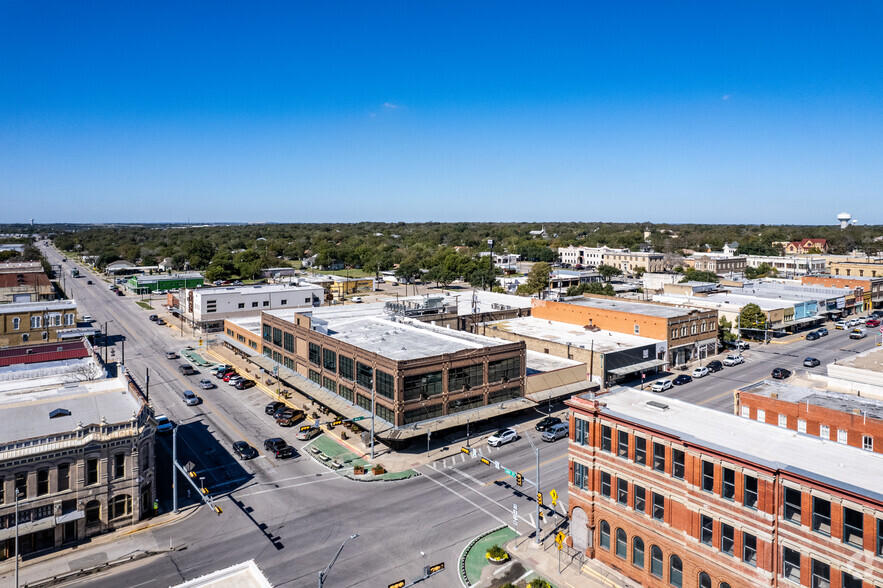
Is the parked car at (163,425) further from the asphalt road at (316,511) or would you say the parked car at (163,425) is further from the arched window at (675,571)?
the arched window at (675,571)

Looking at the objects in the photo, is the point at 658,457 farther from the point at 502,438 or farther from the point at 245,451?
the point at 245,451

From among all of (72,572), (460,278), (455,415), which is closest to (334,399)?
(455,415)

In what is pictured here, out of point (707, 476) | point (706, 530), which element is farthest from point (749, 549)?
point (707, 476)

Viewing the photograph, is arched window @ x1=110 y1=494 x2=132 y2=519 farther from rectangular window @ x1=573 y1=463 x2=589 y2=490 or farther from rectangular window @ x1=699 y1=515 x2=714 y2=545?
rectangular window @ x1=699 y1=515 x2=714 y2=545

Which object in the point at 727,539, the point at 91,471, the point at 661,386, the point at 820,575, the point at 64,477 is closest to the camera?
the point at 820,575

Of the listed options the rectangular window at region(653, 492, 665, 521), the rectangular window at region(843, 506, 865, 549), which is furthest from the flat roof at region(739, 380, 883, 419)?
the rectangular window at region(653, 492, 665, 521)

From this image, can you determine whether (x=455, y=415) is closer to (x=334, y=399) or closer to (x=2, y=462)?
(x=334, y=399)
